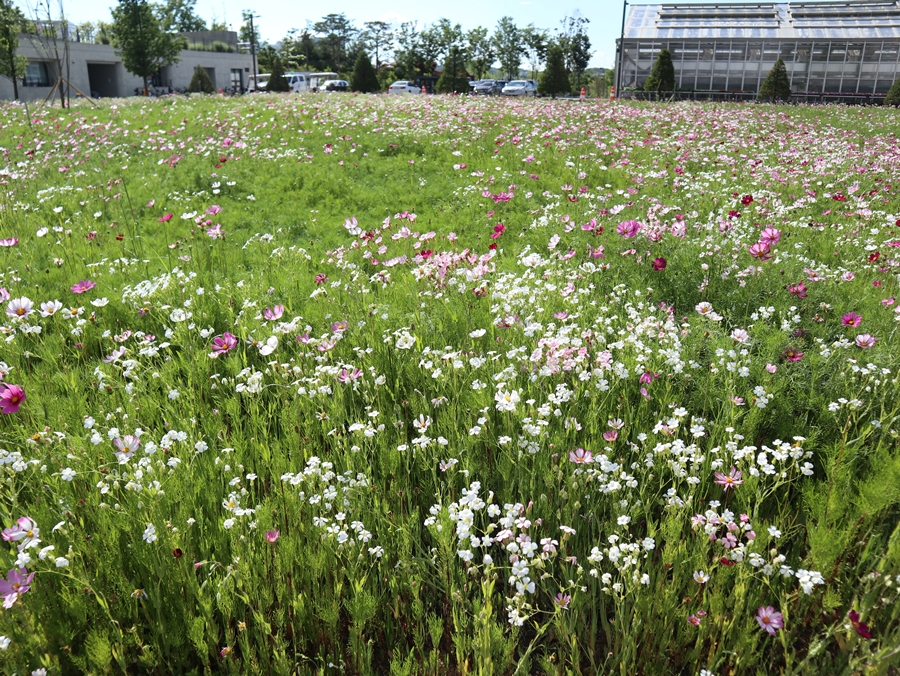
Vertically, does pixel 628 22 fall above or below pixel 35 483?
above

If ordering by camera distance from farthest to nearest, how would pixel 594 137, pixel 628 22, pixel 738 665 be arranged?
1. pixel 628 22
2. pixel 594 137
3. pixel 738 665

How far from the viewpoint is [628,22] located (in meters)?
42.4

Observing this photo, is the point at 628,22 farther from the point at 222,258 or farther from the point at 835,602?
the point at 835,602

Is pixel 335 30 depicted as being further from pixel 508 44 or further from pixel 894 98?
pixel 894 98

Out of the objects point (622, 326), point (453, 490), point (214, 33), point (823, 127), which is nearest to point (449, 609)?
point (453, 490)

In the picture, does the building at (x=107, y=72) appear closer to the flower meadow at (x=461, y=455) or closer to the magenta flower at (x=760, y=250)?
the flower meadow at (x=461, y=455)

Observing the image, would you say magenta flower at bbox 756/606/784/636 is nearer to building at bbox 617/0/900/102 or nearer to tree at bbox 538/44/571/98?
tree at bbox 538/44/571/98

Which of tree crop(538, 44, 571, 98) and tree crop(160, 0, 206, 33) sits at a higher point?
tree crop(160, 0, 206, 33)

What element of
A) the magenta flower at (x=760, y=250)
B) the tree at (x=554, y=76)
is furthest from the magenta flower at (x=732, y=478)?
the tree at (x=554, y=76)

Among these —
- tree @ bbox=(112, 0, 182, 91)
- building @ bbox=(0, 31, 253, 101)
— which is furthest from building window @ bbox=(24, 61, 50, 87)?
tree @ bbox=(112, 0, 182, 91)

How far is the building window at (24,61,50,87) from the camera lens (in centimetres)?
4356

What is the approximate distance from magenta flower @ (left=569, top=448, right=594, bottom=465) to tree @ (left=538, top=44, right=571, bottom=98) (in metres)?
34.0

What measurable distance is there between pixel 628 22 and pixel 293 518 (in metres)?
48.4

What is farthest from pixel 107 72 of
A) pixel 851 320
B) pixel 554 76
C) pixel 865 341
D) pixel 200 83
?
pixel 865 341
